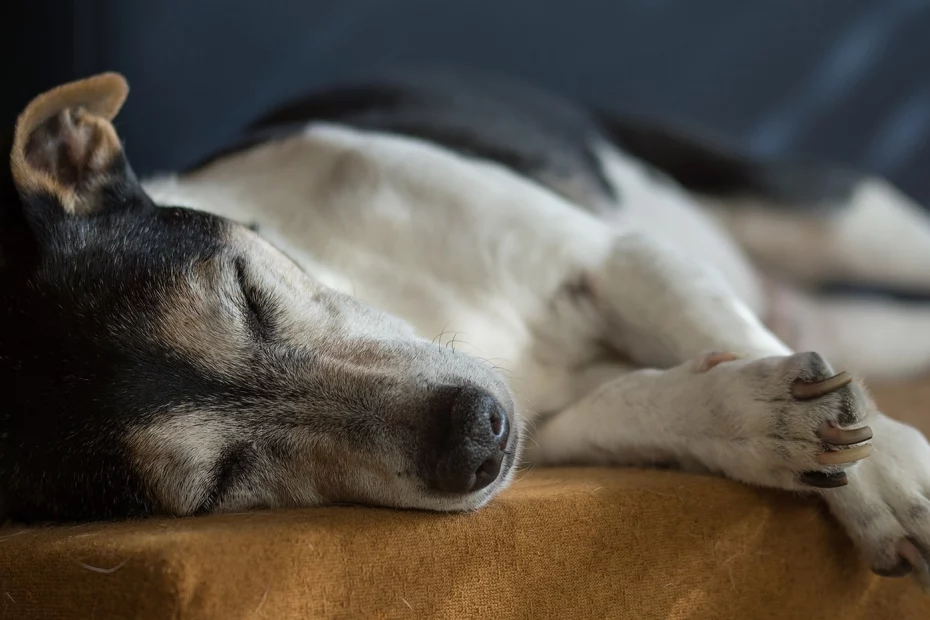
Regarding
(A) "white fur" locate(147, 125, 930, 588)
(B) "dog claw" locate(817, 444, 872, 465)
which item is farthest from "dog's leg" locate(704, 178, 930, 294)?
(B) "dog claw" locate(817, 444, 872, 465)

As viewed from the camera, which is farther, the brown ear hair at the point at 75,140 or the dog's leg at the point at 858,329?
the dog's leg at the point at 858,329

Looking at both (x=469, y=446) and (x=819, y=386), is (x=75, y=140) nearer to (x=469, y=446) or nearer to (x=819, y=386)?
(x=469, y=446)

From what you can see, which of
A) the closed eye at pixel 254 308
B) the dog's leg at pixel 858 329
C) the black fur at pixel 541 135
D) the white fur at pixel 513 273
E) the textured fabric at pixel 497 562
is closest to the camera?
the textured fabric at pixel 497 562

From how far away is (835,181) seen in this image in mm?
3295

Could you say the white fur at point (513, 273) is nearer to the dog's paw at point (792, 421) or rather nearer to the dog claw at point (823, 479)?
the dog's paw at point (792, 421)

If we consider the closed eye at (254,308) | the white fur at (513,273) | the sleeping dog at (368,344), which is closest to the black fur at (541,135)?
the sleeping dog at (368,344)

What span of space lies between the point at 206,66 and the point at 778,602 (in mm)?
3282

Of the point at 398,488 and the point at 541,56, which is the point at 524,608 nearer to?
the point at 398,488

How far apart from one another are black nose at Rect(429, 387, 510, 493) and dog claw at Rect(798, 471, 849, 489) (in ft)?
1.82

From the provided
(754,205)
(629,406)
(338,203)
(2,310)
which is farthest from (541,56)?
(2,310)

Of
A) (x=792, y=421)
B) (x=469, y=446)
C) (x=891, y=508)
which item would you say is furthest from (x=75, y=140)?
(x=891, y=508)

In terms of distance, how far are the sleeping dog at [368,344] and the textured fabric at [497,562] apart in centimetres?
9

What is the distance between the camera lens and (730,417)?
1716 millimetres

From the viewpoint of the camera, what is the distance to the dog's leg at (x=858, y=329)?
3.02m
